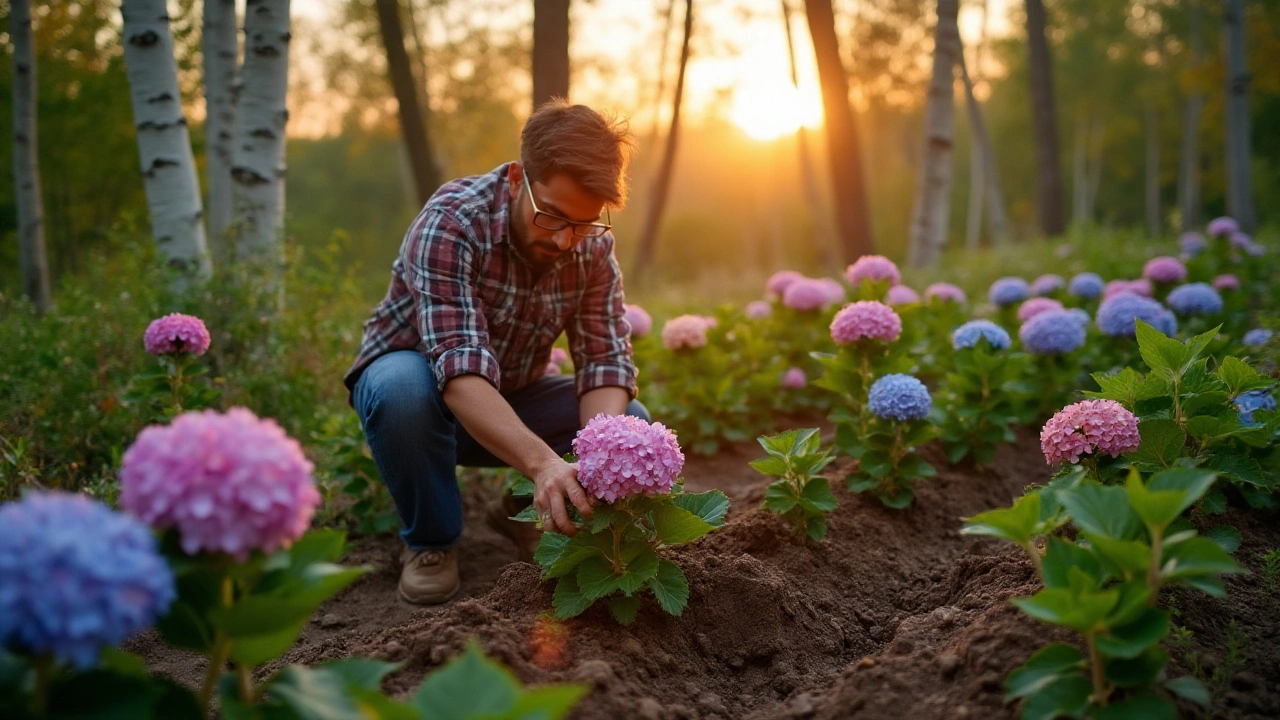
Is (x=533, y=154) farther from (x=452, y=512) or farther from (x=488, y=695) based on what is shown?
(x=488, y=695)

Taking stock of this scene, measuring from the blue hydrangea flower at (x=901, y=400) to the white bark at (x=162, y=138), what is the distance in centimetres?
394

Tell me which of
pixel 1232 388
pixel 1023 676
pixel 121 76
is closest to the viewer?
pixel 1023 676

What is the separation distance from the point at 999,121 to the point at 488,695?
41.4 metres

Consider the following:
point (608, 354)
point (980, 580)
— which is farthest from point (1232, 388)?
point (608, 354)

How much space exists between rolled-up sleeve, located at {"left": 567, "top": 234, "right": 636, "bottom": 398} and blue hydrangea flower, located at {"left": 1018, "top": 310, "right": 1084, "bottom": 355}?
2127 mm

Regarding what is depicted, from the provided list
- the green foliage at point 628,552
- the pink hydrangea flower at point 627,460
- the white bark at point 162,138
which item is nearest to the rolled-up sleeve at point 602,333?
the green foliage at point 628,552

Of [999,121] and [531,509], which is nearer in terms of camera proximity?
[531,509]

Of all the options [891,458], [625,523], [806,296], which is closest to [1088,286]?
[806,296]

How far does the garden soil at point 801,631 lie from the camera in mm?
1851

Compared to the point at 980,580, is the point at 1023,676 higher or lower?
higher

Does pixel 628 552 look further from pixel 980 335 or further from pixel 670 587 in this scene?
pixel 980 335

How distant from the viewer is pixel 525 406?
10.8ft


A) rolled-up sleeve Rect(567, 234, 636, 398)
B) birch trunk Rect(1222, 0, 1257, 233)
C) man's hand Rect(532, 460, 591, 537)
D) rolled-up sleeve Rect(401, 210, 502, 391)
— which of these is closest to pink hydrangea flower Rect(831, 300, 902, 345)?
rolled-up sleeve Rect(567, 234, 636, 398)

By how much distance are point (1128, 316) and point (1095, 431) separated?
239cm
